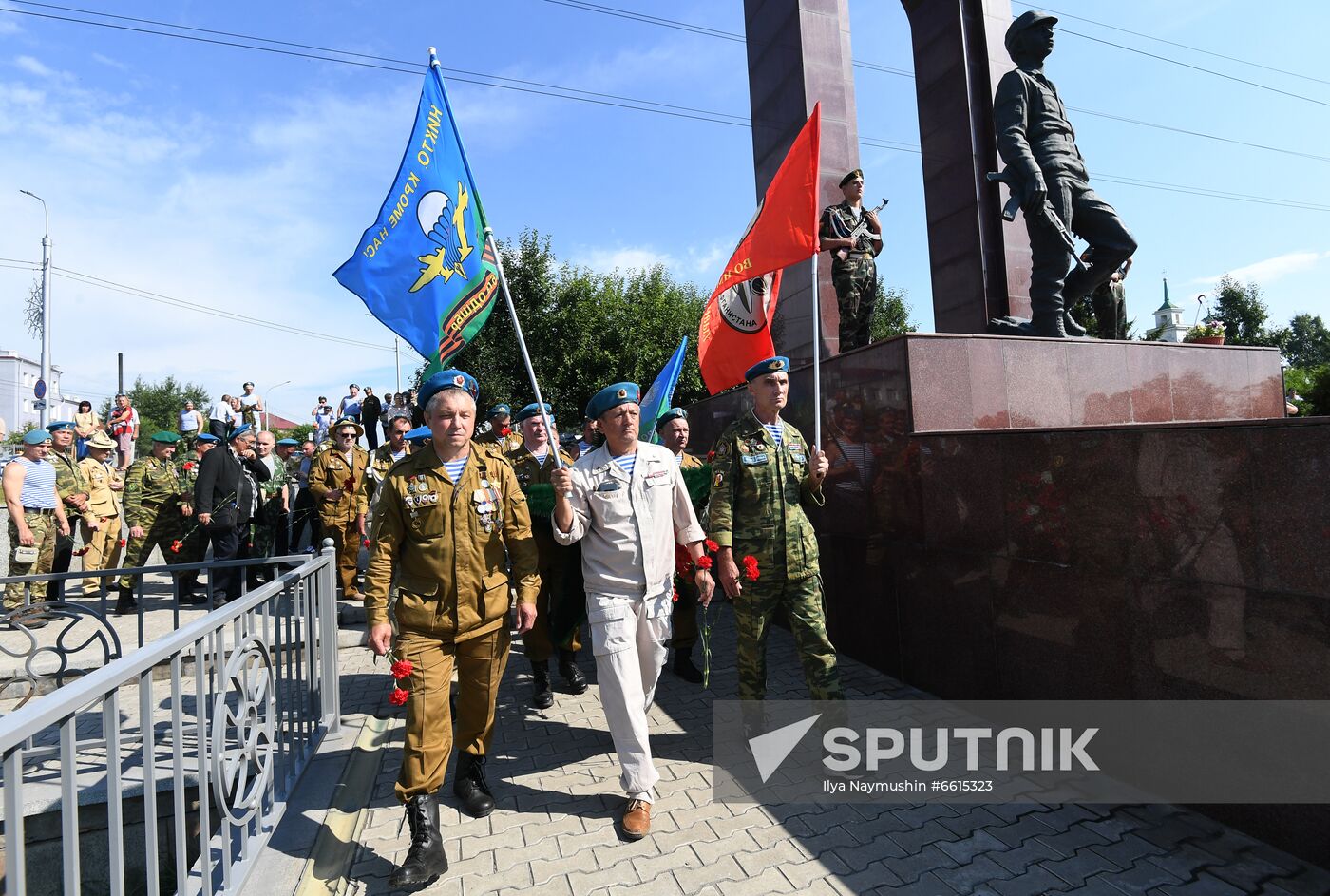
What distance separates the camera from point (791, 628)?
153 inches

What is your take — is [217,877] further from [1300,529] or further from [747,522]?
[1300,529]

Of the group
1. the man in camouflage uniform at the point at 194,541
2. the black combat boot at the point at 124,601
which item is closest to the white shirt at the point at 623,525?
the man in camouflage uniform at the point at 194,541

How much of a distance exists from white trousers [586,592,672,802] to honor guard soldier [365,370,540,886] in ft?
1.22

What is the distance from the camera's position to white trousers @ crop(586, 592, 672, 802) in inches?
128

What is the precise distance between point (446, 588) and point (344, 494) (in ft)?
18.2

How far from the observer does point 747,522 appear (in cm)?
398

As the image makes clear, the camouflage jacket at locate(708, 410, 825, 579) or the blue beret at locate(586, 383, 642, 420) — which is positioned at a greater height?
the blue beret at locate(586, 383, 642, 420)

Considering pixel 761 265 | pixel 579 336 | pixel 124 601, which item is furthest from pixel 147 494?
pixel 579 336

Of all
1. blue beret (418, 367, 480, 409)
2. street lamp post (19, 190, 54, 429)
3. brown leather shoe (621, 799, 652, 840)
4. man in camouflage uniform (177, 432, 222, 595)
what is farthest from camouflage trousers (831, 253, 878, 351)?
street lamp post (19, 190, 54, 429)

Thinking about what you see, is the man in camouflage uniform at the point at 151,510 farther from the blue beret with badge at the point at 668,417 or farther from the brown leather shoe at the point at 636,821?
the brown leather shoe at the point at 636,821

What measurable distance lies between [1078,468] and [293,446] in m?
9.60

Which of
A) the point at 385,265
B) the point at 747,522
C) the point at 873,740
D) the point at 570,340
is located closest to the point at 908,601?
the point at 873,740

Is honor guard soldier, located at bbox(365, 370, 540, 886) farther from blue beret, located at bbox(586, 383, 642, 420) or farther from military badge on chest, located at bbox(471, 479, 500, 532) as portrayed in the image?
blue beret, located at bbox(586, 383, 642, 420)

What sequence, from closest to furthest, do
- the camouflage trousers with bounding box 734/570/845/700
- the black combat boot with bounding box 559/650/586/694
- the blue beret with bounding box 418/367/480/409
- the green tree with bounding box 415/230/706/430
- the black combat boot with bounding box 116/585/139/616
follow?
the blue beret with bounding box 418/367/480/409, the camouflage trousers with bounding box 734/570/845/700, the black combat boot with bounding box 559/650/586/694, the black combat boot with bounding box 116/585/139/616, the green tree with bounding box 415/230/706/430
